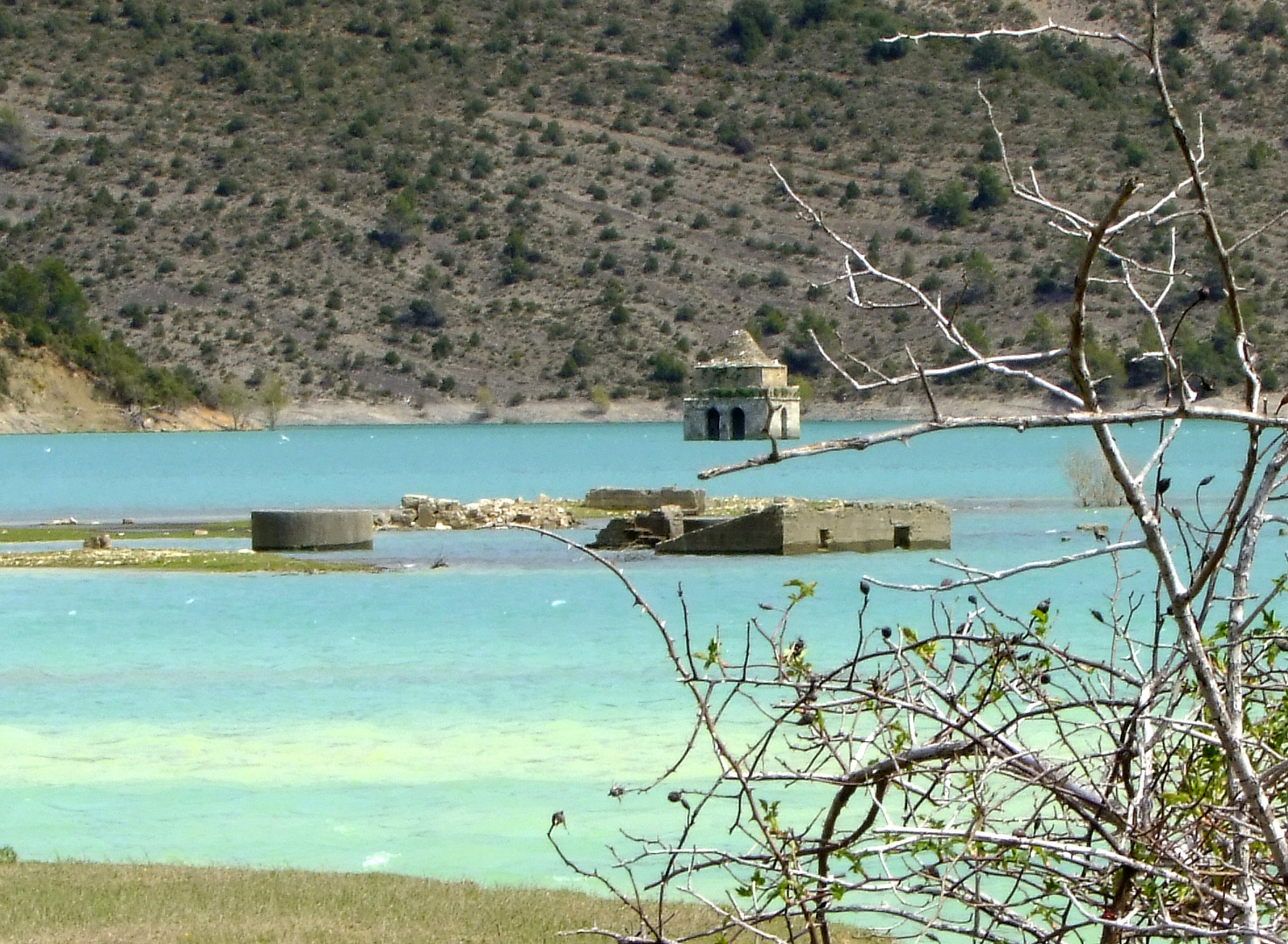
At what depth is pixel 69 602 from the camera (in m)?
23.4

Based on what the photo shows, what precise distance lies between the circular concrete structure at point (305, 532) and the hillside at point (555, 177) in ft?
201

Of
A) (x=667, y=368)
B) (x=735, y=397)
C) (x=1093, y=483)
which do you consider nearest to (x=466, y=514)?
(x=1093, y=483)

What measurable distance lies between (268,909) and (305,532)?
22.4m

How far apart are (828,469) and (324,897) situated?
2302 inches

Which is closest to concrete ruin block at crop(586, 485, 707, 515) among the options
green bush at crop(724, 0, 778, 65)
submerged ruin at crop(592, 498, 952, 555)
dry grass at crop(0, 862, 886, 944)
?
submerged ruin at crop(592, 498, 952, 555)

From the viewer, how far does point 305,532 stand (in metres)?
30.2

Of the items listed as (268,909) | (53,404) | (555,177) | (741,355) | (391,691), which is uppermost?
(555,177)

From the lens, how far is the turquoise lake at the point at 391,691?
11.2 m

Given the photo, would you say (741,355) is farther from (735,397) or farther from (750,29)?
(750,29)

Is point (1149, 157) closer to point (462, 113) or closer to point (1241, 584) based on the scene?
point (462, 113)

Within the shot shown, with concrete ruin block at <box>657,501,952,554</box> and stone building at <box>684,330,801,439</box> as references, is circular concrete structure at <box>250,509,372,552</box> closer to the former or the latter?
concrete ruin block at <box>657,501,952,554</box>

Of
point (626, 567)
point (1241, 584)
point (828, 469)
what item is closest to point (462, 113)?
point (828, 469)

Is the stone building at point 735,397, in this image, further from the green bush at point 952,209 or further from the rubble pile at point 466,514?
the rubble pile at point 466,514

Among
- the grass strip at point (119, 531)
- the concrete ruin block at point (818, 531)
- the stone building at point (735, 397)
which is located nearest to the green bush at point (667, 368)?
the stone building at point (735, 397)
